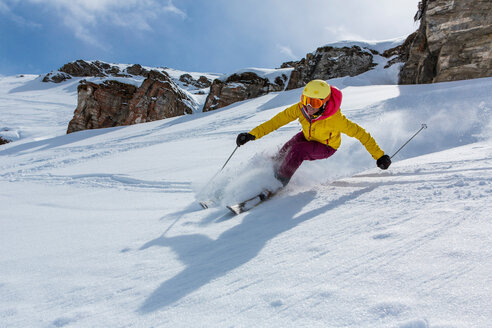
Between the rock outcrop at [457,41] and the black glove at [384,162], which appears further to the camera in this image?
the rock outcrop at [457,41]

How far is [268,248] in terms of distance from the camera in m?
1.74

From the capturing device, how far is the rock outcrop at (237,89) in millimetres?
23906

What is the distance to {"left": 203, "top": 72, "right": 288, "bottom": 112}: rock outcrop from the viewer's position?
23.9 meters

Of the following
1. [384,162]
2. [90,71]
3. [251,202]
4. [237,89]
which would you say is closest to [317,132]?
[384,162]

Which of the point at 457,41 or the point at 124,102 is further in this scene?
the point at 124,102

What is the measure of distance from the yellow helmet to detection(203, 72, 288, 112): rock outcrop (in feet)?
70.5

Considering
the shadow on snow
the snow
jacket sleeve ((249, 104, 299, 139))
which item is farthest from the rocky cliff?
the shadow on snow

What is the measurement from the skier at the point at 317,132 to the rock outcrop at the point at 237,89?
21.2 meters

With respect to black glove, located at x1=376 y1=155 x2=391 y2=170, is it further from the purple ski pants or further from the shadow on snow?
the purple ski pants

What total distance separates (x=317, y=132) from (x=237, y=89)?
21788 mm

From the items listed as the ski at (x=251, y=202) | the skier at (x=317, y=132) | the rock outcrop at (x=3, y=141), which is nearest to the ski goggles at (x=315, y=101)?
the skier at (x=317, y=132)

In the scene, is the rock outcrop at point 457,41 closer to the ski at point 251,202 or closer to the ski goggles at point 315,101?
the ski goggles at point 315,101

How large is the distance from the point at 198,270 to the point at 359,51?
73.9 ft

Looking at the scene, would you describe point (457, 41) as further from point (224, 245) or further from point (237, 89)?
point (237, 89)
